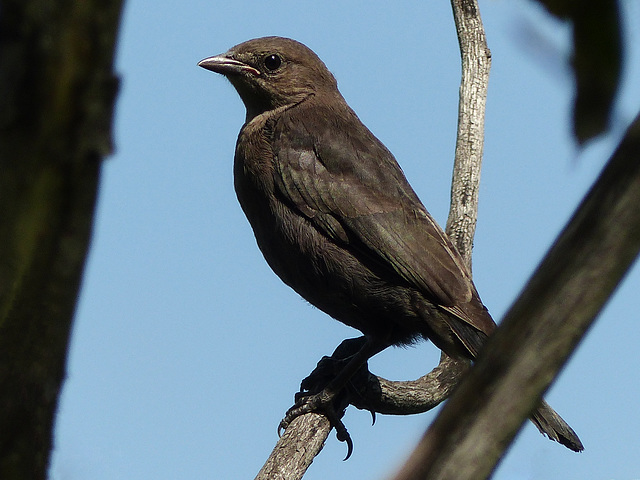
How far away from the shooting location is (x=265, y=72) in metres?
6.17

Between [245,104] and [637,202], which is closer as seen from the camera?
[637,202]

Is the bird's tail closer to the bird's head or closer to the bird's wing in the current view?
the bird's wing

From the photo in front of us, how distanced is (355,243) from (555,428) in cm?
165

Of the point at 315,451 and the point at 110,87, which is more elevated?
the point at 315,451

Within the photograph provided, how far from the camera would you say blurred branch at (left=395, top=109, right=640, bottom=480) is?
83 centimetres

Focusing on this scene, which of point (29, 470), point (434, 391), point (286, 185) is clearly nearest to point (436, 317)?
point (434, 391)

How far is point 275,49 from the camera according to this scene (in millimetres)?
6215

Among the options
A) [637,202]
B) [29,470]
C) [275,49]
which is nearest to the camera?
[637,202]

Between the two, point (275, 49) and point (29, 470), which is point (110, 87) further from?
point (275, 49)

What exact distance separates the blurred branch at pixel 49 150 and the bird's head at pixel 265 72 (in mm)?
5259

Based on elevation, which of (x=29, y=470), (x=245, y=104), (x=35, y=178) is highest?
(x=245, y=104)

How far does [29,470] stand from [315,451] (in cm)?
388

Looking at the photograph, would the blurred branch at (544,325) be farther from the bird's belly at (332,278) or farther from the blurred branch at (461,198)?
the blurred branch at (461,198)

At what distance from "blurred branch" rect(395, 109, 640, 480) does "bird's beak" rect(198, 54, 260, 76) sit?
5.42 meters
